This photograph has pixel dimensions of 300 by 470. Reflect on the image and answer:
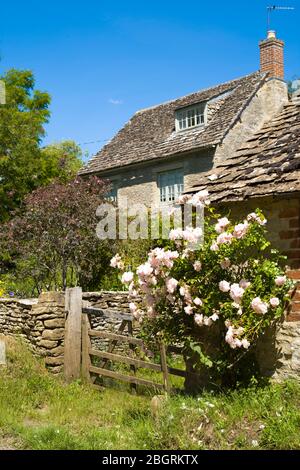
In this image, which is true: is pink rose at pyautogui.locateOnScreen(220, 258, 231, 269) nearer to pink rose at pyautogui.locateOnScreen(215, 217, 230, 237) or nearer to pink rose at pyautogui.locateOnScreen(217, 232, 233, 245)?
pink rose at pyautogui.locateOnScreen(217, 232, 233, 245)

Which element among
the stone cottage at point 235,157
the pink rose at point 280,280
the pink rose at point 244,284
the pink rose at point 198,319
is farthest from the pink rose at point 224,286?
the stone cottage at point 235,157

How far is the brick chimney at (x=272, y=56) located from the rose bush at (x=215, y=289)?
16239 mm

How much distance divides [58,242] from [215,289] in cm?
933

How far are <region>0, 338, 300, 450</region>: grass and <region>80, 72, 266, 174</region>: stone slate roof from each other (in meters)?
13.5

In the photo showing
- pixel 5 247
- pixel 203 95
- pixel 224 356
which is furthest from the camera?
pixel 203 95

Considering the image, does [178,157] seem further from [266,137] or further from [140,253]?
[266,137]

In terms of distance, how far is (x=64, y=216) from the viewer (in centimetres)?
1513

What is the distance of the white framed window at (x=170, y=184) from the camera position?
21.1 meters

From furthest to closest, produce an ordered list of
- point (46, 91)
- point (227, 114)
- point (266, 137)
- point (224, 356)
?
point (46, 91)
point (227, 114)
point (266, 137)
point (224, 356)

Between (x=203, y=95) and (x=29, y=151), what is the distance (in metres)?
8.00

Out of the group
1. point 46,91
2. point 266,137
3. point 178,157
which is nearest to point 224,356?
point 266,137

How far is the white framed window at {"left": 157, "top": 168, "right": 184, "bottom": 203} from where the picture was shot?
69.2 feet

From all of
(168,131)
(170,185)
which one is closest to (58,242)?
(170,185)

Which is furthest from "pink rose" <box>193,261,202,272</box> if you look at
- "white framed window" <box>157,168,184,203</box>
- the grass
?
"white framed window" <box>157,168,184,203</box>
